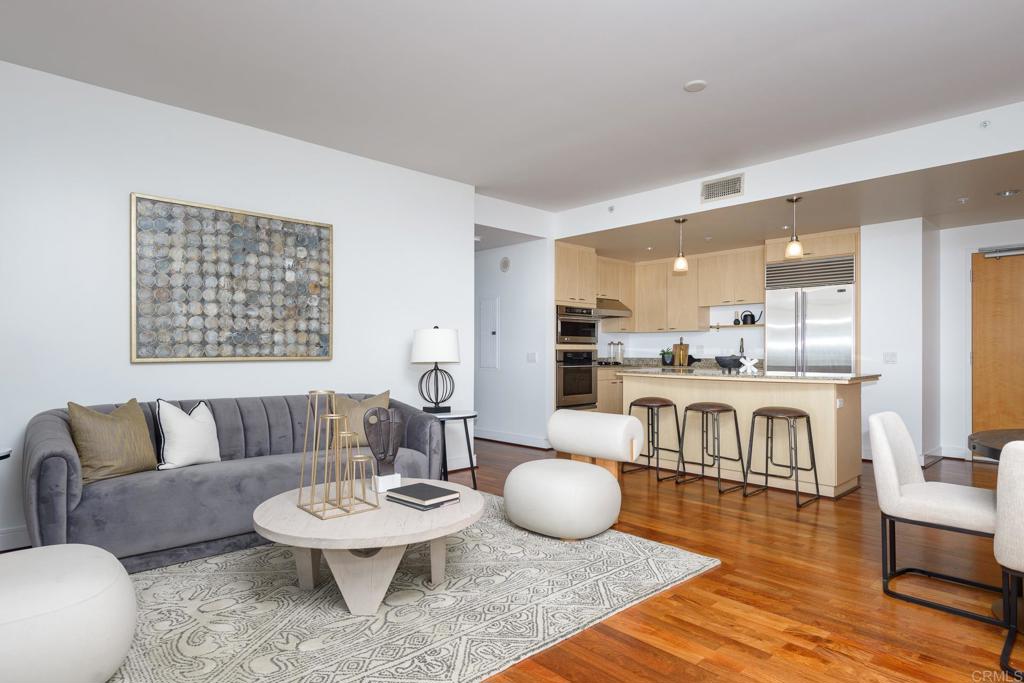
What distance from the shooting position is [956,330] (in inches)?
247

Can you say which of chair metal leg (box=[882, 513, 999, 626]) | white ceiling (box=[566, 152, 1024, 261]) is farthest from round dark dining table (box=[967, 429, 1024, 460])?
white ceiling (box=[566, 152, 1024, 261])

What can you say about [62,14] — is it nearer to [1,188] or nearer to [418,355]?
[1,188]

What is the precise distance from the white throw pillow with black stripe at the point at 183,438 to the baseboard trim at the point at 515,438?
12.2 ft

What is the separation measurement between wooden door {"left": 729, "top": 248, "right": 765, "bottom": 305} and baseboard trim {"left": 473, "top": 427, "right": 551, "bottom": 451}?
9.68 ft

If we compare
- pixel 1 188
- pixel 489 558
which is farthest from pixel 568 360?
pixel 1 188

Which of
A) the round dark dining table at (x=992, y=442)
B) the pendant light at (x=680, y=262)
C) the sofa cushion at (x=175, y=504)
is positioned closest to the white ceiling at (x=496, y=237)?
the pendant light at (x=680, y=262)

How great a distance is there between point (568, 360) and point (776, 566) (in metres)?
4.03

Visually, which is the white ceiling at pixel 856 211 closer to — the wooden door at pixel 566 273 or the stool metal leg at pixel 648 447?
the wooden door at pixel 566 273

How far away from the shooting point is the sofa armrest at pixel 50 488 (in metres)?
2.60

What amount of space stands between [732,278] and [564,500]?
4.92 metres

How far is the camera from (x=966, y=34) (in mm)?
2922

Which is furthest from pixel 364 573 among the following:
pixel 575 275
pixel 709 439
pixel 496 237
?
pixel 575 275

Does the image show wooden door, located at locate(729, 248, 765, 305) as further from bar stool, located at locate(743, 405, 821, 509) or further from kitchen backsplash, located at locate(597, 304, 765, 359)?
bar stool, located at locate(743, 405, 821, 509)

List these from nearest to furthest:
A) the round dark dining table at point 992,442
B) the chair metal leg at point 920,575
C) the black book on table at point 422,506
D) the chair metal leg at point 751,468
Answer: the round dark dining table at point 992,442 → the chair metal leg at point 920,575 → the black book on table at point 422,506 → the chair metal leg at point 751,468
